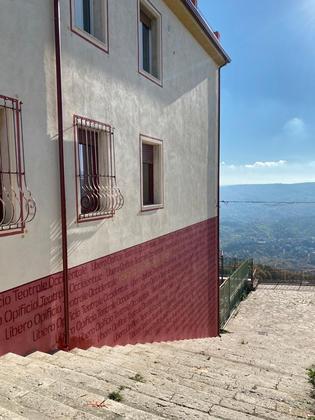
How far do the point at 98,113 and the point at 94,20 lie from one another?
1612 millimetres

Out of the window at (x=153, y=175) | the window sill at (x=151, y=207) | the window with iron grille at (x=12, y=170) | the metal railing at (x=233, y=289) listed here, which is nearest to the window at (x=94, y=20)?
the window with iron grille at (x=12, y=170)

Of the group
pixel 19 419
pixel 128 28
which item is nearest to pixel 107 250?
pixel 19 419

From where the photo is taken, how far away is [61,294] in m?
4.86

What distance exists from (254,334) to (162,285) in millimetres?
8858

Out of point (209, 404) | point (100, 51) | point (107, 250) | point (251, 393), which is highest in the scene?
point (100, 51)

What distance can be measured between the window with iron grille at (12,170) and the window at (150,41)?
12.9ft

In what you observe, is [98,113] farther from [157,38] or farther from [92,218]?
[157,38]

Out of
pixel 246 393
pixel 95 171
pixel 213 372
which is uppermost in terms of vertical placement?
pixel 95 171

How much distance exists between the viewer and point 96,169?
586 centimetres

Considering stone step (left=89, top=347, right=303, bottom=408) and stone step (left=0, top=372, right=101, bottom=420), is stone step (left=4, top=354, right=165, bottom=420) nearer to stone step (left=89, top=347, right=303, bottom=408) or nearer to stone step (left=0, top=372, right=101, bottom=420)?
stone step (left=0, top=372, right=101, bottom=420)

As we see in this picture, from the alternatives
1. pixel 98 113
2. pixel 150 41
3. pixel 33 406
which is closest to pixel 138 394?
pixel 33 406

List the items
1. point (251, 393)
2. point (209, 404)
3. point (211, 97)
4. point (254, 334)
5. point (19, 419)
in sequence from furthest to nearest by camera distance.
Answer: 1. point (254, 334)
2. point (211, 97)
3. point (251, 393)
4. point (209, 404)
5. point (19, 419)

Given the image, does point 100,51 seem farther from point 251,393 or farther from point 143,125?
point 251,393

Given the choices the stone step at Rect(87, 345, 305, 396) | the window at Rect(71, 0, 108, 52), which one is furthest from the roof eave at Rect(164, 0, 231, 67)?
the stone step at Rect(87, 345, 305, 396)
